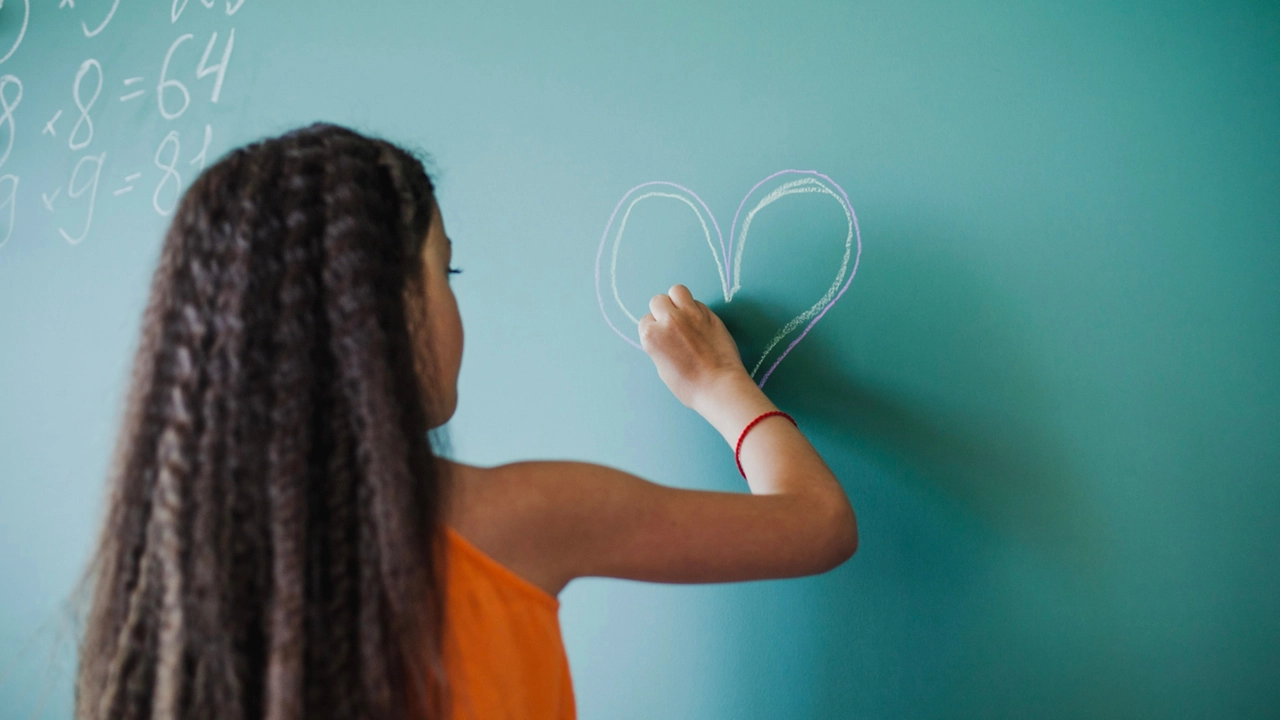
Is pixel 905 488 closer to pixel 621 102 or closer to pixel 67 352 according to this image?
pixel 621 102

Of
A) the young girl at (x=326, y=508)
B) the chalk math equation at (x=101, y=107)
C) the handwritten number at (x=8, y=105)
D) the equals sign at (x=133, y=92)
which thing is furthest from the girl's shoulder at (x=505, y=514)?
the handwritten number at (x=8, y=105)

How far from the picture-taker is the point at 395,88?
866mm

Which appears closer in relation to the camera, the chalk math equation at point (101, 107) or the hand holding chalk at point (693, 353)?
the hand holding chalk at point (693, 353)

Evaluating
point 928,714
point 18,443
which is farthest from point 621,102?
point 18,443

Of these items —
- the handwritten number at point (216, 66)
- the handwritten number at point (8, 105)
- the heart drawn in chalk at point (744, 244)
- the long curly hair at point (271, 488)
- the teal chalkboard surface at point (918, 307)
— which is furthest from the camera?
the handwritten number at point (8, 105)

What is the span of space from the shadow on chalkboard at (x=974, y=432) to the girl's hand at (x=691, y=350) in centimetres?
7

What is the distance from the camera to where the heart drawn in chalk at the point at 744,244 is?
636 mm

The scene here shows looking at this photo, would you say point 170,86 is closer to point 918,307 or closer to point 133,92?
point 133,92

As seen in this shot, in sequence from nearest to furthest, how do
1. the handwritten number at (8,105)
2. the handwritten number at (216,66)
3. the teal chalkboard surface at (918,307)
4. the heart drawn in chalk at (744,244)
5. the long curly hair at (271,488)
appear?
the long curly hair at (271,488) → the teal chalkboard surface at (918,307) → the heart drawn in chalk at (744,244) → the handwritten number at (216,66) → the handwritten number at (8,105)

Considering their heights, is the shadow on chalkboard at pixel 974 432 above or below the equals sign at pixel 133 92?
below

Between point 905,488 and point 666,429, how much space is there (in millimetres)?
222

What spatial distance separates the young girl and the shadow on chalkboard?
0.55 feet

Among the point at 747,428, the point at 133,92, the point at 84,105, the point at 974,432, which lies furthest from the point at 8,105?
the point at 974,432

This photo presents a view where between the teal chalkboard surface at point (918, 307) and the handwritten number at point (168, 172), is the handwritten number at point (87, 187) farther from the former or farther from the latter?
the teal chalkboard surface at point (918, 307)
